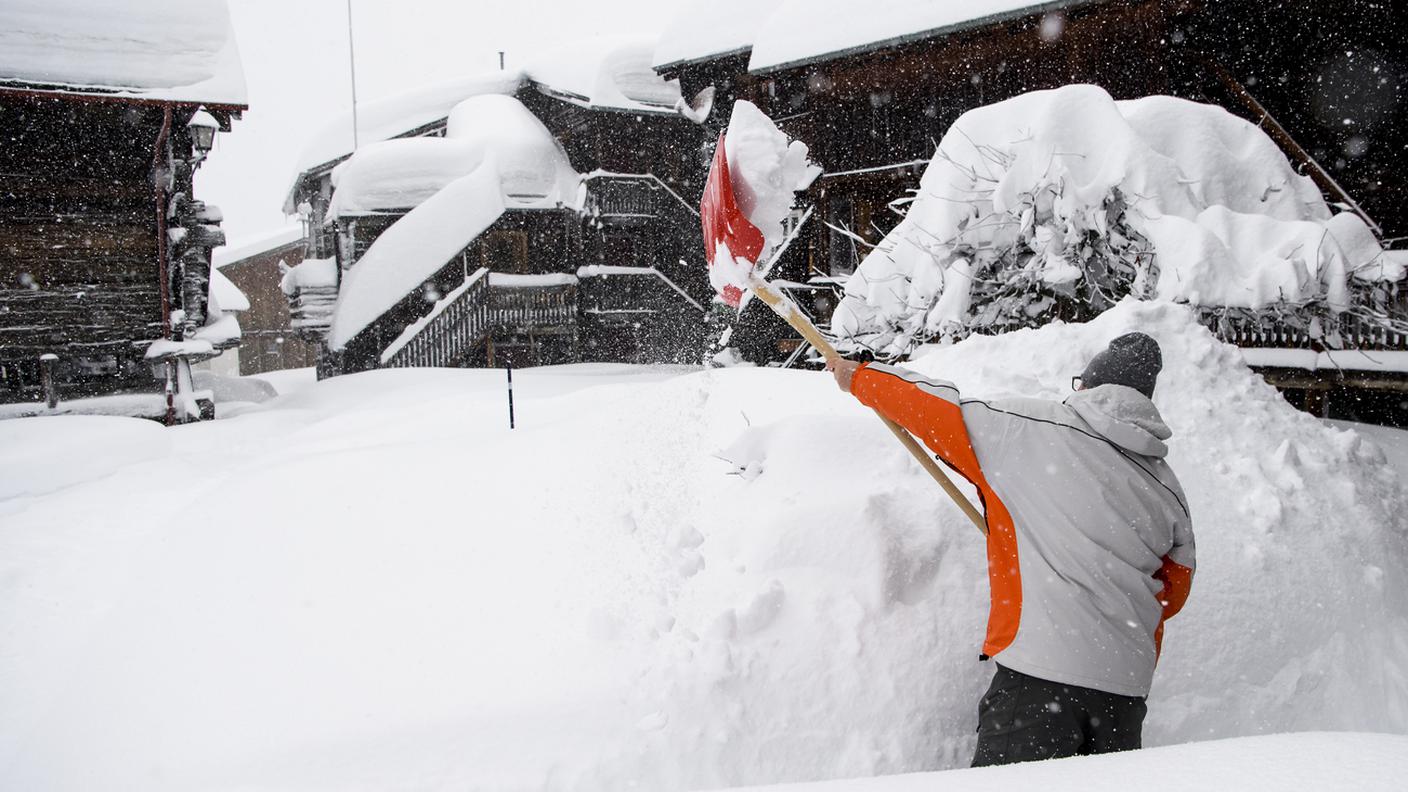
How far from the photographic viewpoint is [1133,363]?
235 cm

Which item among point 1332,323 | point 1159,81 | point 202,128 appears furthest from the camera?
point 202,128

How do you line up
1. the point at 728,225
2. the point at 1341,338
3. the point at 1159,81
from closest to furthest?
the point at 728,225 < the point at 1341,338 < the point at 1159,81

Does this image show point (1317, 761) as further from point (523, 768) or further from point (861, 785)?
point (523, 768)

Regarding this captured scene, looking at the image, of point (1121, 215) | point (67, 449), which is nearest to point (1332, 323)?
point (1121, 215)

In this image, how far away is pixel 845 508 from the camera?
10.7 feet

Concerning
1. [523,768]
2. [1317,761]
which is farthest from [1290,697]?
[523,768]

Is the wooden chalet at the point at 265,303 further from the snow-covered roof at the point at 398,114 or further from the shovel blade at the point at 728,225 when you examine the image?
the shovel blade at the point at 728,225

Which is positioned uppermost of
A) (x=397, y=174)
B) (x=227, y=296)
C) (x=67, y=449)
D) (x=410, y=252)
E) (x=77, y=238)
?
(x=397, y=174)

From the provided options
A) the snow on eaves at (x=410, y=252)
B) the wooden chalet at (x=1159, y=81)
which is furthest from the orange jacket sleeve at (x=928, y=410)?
the snow on eaves at (x=410, y=252)

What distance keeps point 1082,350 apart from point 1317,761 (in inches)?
123

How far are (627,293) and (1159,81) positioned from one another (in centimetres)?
1168

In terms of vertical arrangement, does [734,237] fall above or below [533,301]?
below

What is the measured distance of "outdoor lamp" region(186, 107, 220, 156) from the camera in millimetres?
11656

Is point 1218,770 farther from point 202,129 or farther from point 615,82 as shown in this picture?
point 615,82
